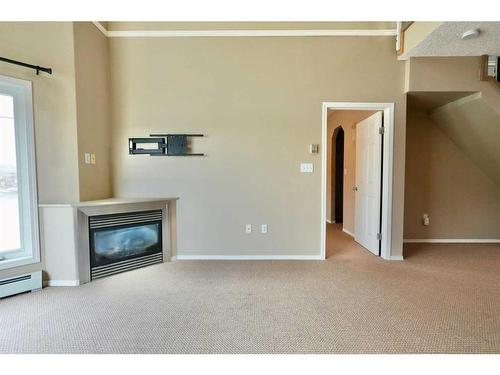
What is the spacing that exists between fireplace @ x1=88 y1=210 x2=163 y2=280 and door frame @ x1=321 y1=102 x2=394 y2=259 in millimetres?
2235

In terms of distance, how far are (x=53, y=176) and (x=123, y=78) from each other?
150 cm

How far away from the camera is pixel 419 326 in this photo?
5.69 feet

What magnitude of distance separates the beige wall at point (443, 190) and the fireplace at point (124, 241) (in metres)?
4.03

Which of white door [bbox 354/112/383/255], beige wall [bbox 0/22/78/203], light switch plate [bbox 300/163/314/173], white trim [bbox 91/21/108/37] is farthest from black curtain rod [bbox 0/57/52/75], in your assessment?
white door [bbox 354/112/383/255]

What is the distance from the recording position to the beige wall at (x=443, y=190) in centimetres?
386

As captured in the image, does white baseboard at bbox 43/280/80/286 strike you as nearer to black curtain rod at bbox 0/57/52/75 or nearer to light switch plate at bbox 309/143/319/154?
black curtain rod at bbox 0/57/52/75

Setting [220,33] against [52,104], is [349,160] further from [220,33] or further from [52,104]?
[52,104]

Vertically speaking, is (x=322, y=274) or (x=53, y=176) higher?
(x=53, y=176)

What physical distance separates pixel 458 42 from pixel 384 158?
1.38m

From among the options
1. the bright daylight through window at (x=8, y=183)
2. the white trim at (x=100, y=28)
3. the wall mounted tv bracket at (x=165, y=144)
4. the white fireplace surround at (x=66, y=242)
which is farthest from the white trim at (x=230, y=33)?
the white fireplace surround at (x=66, y=242)

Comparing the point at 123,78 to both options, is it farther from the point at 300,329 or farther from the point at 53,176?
→ the point at 300,329

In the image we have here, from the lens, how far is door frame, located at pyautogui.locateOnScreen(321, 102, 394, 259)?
9.95 ft

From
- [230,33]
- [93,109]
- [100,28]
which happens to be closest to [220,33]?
[230,33]
